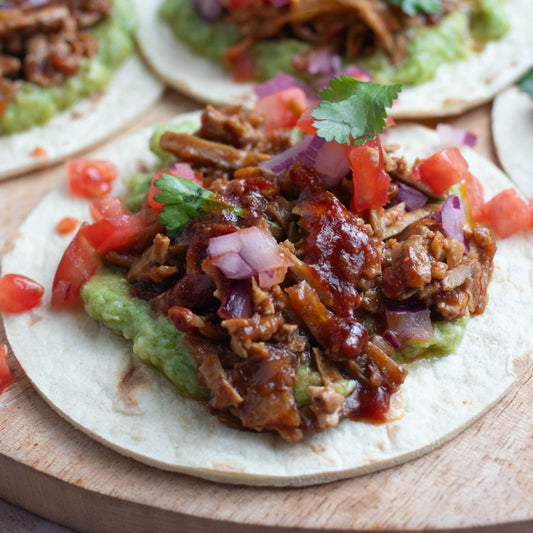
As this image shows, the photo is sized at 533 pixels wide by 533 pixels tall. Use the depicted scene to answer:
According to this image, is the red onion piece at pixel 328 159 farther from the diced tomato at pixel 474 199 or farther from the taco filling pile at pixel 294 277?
the diced tomato at pixel 474 199

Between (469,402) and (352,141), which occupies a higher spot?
(352,141)

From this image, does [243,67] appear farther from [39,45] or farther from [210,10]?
[39,45]

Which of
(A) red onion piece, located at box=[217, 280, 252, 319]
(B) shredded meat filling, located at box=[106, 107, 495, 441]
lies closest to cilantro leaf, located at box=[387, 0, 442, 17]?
(B) shredded meat filling, located at box=[106, 107, 495, 441]

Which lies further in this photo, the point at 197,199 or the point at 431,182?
the point at 431,182

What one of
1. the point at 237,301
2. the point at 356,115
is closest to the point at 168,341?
the point at 237,301

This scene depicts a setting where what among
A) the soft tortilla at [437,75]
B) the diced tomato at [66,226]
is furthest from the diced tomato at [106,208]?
the soft tortilla at [437,75]

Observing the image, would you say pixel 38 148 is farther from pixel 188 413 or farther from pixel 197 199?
pixel 188 413

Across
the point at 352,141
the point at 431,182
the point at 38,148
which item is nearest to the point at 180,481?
the point at 352,141
